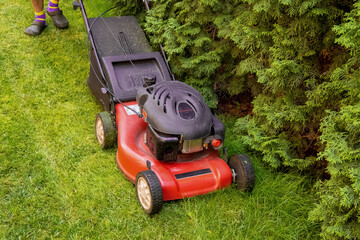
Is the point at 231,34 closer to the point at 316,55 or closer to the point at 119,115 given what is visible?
the point at 316,55

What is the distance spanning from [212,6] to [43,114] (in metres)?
1.88

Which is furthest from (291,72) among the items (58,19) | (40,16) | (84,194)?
(40,16)

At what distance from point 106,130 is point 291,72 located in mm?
1539

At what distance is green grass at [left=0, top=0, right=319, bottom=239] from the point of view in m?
2.30

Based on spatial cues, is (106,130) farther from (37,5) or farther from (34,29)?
(37,5)

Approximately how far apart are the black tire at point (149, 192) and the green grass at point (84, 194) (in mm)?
84

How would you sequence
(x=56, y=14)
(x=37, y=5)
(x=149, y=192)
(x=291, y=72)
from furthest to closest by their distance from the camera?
(x=56, y=14) < (x=37, y=5) < (x=291, y=72) < (x=149, y=192)

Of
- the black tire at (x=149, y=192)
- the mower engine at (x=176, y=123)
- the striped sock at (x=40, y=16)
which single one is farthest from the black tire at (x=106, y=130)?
the striped sock at (x=40, y=16)

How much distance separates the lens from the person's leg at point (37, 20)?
→ 4.32 m

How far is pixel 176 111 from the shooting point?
7.81ft

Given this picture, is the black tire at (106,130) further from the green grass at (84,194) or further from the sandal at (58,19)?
the sandal at (58,19)

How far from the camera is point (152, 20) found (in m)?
3.52

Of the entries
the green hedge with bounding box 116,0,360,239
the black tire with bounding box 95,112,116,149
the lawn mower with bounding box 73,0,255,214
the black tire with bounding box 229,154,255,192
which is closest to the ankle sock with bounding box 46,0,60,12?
the green hedge with bounding box 116,0,360,239

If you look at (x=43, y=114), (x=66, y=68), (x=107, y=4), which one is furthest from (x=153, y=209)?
(x=107, y=4)
